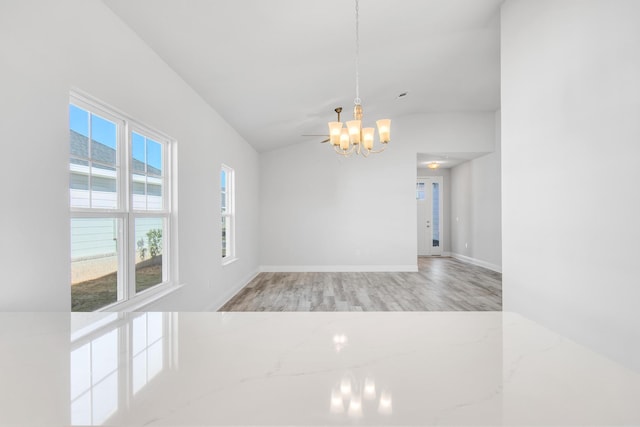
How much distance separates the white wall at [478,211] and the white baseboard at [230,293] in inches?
196

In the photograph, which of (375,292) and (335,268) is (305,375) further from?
(335,268)

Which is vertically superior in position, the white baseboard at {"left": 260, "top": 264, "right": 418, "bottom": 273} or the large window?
the large window

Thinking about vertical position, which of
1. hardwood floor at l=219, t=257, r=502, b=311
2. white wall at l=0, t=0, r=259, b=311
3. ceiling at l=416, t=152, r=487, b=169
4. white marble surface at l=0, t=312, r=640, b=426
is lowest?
hardwood floor at l=219, t=257, r=502, b=311

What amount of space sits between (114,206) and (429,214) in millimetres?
8331

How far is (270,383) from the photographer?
1.99ft

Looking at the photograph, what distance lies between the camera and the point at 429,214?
9172mm

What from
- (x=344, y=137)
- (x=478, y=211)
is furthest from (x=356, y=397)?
(x=478, y=211)

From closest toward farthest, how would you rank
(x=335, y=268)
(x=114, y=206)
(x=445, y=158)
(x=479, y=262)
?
1. (x=114, y=206)
2. (x=335, y=268)
3. (x=479, y=262)
4. (x=445, y=158)

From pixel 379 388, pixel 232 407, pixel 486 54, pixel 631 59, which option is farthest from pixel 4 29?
pixel 486 54

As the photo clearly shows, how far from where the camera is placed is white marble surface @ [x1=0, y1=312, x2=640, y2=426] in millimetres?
511

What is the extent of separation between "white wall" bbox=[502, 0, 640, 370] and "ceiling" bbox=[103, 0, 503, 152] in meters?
0.88

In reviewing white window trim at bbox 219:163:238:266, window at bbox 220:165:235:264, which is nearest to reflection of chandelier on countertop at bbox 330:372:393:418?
window at bbox 220:165:235:264

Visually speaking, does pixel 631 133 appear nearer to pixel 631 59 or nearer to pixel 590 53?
pixel 631 59

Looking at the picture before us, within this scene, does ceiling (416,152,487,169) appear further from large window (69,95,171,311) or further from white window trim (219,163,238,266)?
large window (69,95,171,311)
